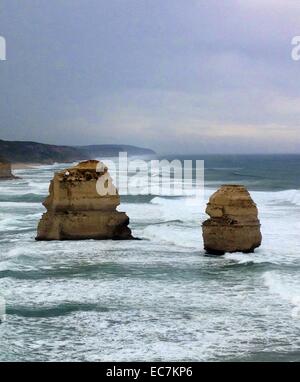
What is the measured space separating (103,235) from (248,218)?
5.86m

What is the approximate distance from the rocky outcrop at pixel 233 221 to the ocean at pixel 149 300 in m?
0.40

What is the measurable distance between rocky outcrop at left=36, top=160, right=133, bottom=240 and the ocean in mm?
545

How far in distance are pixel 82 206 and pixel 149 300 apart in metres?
8.31

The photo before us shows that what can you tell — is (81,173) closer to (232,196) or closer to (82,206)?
(82,206)

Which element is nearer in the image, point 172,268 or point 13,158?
point 172,268

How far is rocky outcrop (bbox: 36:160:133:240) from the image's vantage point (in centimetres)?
2267

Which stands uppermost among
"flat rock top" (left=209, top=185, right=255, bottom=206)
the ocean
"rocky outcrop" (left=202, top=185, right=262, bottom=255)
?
"flat rock top" (left=209, top=185, right=255, bottom=206)

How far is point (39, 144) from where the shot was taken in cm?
19400

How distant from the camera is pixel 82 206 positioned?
22656mm
